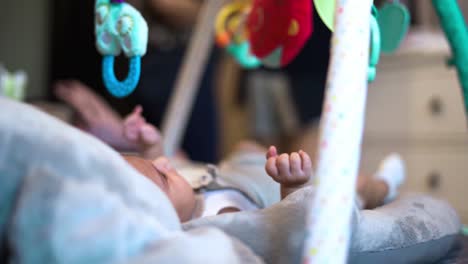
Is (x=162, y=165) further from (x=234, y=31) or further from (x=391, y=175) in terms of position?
(x=391, y=175)

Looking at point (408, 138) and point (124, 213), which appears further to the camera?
point (408, 138)

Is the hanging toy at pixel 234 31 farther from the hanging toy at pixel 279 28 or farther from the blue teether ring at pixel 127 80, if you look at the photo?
the blue teether ring at pixel 127 80

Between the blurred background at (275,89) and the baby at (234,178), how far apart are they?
35 centimetres

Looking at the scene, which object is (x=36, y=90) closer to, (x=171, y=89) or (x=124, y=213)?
(x=171, y=89)

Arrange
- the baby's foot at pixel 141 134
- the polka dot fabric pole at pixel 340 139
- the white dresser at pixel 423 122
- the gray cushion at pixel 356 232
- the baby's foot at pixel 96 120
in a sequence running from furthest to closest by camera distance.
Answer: the white dresser at pixel 423 122
the baby's foot at pixel 96 120
the baby's foot at pixel 141 134
the gray cushion at pixel 356 232
the polka dot fabric pole at pixel 340 139

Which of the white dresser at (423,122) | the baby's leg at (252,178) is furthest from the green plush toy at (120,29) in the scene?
the white dresser at (423,122)

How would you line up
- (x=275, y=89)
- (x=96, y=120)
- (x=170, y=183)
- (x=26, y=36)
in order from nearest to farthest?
(x=170, y=183), (x=96, y=120), (x=275, y=89), (x=26, y=36)

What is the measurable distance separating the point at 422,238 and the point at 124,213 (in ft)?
1.08

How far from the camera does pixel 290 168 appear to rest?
54cm

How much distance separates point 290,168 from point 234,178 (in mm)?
259

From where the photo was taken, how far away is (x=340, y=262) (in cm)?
34

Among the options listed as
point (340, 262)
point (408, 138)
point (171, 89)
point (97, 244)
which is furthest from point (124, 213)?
point (408, 138)

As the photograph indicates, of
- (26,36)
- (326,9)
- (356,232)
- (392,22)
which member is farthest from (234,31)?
(26,36)

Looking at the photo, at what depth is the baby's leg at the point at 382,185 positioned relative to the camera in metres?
0.83
